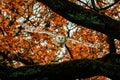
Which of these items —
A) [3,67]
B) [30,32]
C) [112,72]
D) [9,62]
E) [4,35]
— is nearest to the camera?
[112,72]

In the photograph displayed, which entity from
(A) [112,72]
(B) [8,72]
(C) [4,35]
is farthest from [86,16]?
(C) [4,35]

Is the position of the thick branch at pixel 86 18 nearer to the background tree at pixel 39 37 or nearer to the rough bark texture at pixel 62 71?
the rough bark texture at pixel 62 71

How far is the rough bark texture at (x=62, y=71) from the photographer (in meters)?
7.29

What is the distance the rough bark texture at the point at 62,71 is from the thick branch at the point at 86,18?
2.28 ft

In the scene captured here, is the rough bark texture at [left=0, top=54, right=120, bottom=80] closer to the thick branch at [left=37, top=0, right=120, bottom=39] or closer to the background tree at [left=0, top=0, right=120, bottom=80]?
the thick branch at [left=37, top=0, right=120, bottom=39]

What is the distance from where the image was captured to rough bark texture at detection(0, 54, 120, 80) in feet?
23.9

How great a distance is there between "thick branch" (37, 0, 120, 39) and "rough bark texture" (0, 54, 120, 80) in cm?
69

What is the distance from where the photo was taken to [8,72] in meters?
7.60

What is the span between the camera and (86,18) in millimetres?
7406

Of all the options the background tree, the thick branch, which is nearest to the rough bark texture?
the thick branch

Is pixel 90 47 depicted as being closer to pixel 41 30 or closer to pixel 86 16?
pixel 41 30

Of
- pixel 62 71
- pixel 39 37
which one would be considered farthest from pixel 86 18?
pixel 39 37

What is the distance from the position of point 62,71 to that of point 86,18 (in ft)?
4.03

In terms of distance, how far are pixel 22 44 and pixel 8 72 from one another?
31.7 feet
